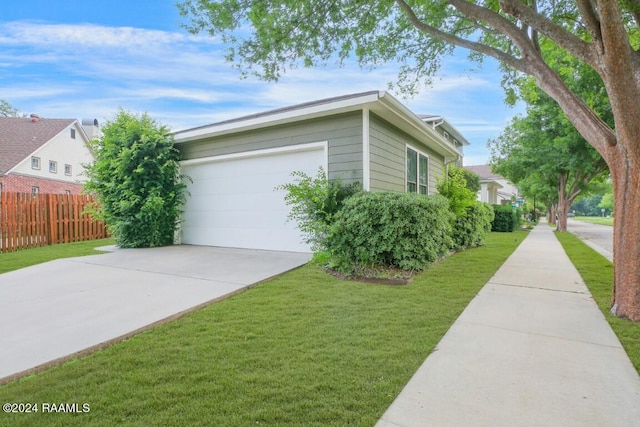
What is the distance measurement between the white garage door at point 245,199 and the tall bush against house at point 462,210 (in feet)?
9.81

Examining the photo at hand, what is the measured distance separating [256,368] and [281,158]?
545 cm

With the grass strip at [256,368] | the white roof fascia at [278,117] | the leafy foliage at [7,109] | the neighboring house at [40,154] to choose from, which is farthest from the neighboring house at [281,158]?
the leafy foliage at [7,109]

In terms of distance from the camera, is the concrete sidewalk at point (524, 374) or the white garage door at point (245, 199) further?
the white garage door at point (245, 199)

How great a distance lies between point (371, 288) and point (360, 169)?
100.0 inches

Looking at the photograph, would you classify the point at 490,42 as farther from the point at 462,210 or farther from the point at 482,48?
the point at 462,210

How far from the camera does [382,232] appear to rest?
5.15m

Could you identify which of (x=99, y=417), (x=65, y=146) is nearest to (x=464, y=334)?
(x=99, y=417)

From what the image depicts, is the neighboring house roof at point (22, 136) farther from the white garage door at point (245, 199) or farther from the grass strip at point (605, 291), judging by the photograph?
the grass strip at point (605, 291)

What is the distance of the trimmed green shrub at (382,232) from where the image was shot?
202 inches

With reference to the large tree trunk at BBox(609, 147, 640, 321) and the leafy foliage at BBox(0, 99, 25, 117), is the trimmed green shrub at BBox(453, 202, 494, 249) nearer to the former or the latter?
the large tree trunk at BBox(609, 147, 640, 321)

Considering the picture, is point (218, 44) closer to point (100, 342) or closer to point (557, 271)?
point (100, 342)

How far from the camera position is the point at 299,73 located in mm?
6758

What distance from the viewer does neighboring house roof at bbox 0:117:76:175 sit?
1813cm

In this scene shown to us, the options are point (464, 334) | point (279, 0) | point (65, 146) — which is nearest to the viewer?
point (464, 334)
